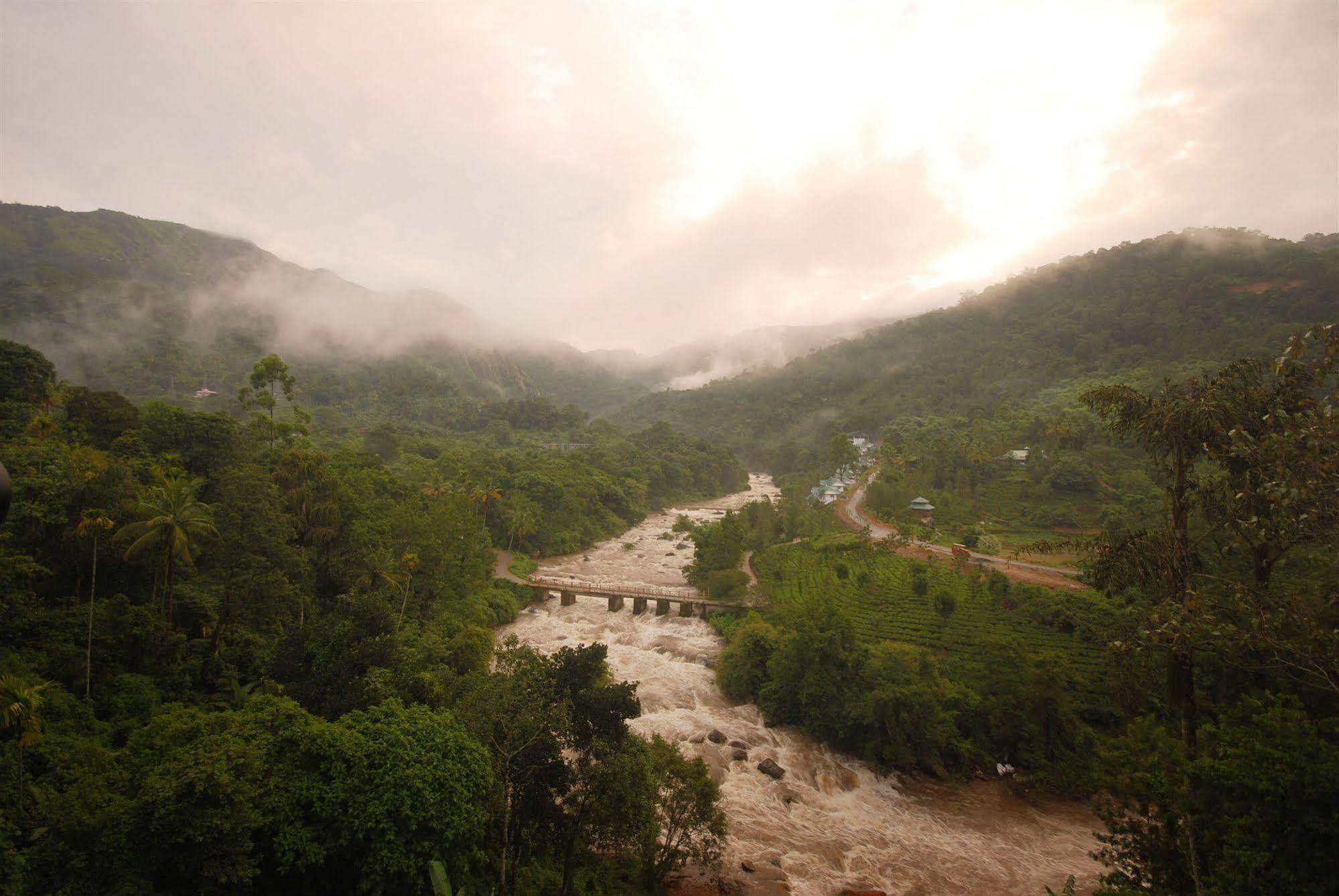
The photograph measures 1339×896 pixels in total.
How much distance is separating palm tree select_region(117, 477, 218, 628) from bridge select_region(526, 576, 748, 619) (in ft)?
83.6

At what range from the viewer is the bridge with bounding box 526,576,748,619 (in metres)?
39.2

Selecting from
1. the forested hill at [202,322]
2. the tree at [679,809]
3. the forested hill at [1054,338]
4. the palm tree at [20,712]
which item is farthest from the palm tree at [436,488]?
the forested hill at [1054,338]

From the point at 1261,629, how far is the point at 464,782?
14.1m

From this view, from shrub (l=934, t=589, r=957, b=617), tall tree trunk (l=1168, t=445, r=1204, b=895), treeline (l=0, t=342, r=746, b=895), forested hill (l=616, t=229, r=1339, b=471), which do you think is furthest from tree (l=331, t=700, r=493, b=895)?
forested hill (l=616, t=229, r=1339, b=471)

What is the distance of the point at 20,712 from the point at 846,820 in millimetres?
23396

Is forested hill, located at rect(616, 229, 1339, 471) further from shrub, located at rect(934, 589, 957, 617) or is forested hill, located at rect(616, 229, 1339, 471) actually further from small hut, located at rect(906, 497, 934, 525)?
shrub, located at rect(934, 589, 957, 617)

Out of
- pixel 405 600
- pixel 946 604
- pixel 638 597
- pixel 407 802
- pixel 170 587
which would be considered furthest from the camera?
pixel 638 597

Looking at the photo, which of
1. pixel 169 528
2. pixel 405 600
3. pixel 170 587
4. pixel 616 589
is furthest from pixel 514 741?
pixel 616 589

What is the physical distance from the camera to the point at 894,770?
2314 cm

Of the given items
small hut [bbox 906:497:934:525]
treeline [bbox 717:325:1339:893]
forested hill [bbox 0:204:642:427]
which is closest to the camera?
treeline [bbox 717:325:1339:893]

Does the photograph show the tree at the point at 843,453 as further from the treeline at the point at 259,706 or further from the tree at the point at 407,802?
the tree at the point at 407,802

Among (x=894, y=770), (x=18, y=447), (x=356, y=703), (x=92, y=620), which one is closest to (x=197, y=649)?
(x=92, y=620)

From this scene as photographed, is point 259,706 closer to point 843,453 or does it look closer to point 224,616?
point 224,616

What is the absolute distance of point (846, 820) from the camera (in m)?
20.3
